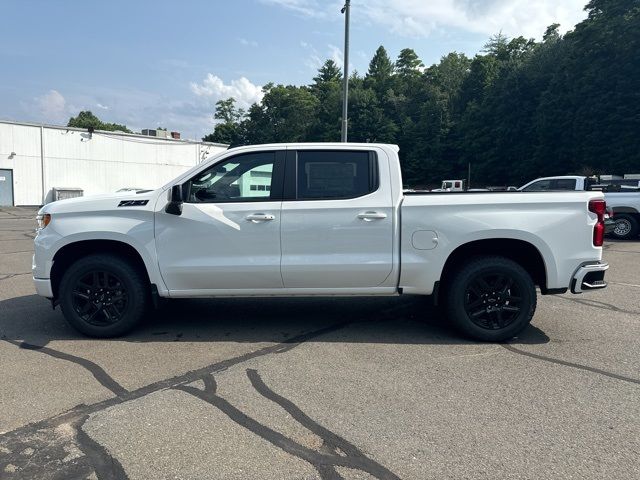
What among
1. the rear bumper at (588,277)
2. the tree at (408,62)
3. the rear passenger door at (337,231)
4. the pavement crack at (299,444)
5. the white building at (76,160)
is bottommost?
the pavement crack at (299,444)

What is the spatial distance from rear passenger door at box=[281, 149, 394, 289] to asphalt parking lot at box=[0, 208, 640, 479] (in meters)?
A: 0.70

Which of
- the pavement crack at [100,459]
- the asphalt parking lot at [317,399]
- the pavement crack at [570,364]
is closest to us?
the pavement crack at [100,459]

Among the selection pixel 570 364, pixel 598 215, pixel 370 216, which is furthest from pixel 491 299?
pixel 370 216

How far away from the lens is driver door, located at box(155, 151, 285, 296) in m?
5.24

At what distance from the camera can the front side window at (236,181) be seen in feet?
17.5

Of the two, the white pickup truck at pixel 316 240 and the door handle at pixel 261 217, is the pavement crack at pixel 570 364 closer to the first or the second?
the white pickup truck at pixel 316 240

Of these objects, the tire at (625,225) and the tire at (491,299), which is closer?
the tire at (491,299)

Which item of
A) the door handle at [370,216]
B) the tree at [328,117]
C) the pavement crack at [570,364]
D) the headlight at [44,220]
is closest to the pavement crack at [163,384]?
the door handle at [370,216]

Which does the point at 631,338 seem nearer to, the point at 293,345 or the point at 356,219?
the point at 356,219

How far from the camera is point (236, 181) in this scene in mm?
5391

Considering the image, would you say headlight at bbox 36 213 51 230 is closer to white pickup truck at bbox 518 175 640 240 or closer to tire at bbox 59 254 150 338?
tire at bbox 59 254 150 338

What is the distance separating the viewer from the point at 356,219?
5.20 meters

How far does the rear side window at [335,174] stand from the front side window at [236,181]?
0.35 metres

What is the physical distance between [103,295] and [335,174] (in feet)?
8.87
